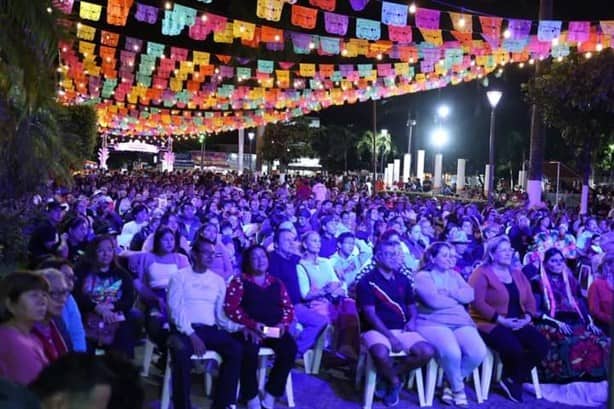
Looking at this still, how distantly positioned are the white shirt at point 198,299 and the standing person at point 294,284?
102 cm

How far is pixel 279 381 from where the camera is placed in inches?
216

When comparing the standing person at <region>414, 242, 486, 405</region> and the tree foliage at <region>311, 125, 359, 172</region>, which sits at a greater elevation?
the tree foliage at <region>311, 125, 359, 172</region>

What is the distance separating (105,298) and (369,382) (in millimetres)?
2380

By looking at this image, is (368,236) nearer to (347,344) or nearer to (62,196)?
(347,344)

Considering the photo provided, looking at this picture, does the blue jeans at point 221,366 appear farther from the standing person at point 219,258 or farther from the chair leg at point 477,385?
the chair leg at point 477,385

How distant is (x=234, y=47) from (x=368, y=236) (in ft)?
69.8

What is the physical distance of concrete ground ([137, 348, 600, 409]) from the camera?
5672 mm

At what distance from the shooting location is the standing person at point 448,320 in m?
5.77

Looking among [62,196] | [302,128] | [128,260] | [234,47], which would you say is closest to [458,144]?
[302,128]

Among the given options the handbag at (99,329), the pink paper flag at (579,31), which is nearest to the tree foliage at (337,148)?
the pink paper flag at (579,31)

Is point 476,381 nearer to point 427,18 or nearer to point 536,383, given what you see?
point 536,383

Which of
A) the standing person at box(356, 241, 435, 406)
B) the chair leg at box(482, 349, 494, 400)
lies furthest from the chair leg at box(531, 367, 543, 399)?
the standing person at box(356, 241, 435, 406)

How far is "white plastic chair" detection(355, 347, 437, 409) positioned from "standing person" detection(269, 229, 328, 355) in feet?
2.00

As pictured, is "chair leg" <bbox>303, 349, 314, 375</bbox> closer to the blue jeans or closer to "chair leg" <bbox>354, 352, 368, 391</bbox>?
"chair leg" <bbox>354, 352, 368, 391</bbox>
